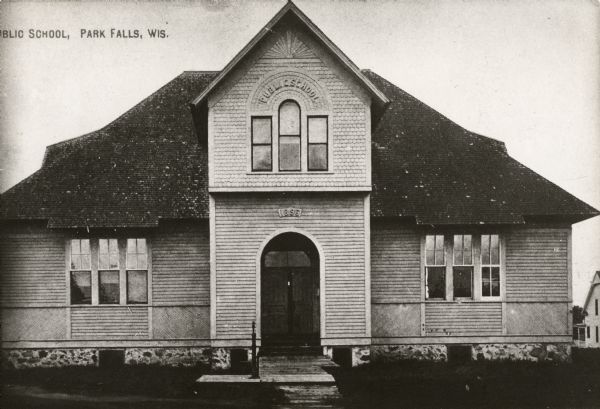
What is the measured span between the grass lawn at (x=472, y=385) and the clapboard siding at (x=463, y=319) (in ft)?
4.06

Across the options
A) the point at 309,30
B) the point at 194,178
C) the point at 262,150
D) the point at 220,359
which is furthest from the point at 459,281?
the point at 309,30

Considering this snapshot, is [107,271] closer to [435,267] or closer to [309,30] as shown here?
[309,30]

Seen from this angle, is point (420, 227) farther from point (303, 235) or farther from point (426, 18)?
point (426, 18)

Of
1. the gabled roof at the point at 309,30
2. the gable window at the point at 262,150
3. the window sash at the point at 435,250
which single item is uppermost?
the gabled roof at the point at 309,30

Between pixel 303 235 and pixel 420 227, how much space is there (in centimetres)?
460

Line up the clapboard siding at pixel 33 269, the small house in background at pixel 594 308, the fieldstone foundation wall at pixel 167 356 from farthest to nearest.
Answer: the small house in background at pixel 594 308
the clapboard siding at pixel 33 269
the fieldstone foundation wall at pixel 167 356

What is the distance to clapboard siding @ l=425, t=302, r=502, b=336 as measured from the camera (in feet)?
84.9

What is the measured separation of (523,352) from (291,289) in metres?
7.65

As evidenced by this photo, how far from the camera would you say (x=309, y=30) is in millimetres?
22797

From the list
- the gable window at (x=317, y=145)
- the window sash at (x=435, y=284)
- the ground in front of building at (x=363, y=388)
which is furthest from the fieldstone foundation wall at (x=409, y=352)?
the gable window at (x=317, y=145)

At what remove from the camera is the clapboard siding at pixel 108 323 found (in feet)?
84.4

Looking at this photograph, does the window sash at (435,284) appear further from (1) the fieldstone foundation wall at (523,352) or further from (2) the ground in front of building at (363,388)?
(2) the ground in front of building at (363,388)

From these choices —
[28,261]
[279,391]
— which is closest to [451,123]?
[279,391]

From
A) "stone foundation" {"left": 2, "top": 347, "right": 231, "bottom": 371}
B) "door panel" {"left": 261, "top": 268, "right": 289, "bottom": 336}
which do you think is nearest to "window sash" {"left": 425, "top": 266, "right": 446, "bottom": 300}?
"door panel" {"left": 261, "top": 268, "right": 289, "bottom": 336}
